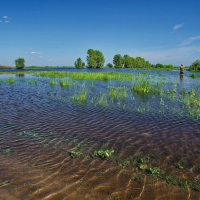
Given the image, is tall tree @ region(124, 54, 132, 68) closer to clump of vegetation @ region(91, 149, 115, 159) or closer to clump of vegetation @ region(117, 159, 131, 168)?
clump of vegetation @ region(91, 149, 115, 159)

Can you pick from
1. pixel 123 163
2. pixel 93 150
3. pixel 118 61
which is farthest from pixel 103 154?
pixel 118 61

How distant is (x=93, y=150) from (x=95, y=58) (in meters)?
132

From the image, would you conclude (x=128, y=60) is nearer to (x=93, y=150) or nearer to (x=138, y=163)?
(x=93, y=150)

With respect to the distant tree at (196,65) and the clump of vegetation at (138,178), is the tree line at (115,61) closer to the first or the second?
the distant tree at (196,65)

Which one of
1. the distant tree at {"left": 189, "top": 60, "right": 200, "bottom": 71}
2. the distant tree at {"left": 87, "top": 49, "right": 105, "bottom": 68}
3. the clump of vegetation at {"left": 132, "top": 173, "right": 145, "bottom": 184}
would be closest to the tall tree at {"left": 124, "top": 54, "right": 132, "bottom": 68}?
the distant tree at {"left": 87, "top": 49, "right": 105, "bottom": 68}

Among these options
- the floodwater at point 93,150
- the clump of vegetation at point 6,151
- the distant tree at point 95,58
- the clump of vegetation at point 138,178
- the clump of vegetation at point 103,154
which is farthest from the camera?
the distant tree at point 95,58

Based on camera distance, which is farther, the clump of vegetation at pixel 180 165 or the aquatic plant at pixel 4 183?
the clump of vegetation at pixel 180 165

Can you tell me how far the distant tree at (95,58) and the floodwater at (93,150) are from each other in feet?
409

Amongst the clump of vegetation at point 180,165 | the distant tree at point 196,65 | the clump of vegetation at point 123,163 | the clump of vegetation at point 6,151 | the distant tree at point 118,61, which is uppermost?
the distant tree at point 118,61

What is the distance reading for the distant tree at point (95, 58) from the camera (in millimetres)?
134750

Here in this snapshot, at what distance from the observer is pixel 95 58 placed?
136 metres

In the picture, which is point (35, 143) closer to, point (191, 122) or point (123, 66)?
point (191, 122)

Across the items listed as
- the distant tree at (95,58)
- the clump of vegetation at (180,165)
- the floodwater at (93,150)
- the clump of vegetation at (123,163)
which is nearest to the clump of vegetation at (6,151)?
the floodwater at (93,150)

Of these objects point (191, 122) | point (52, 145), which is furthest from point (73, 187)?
point (191, 122)
